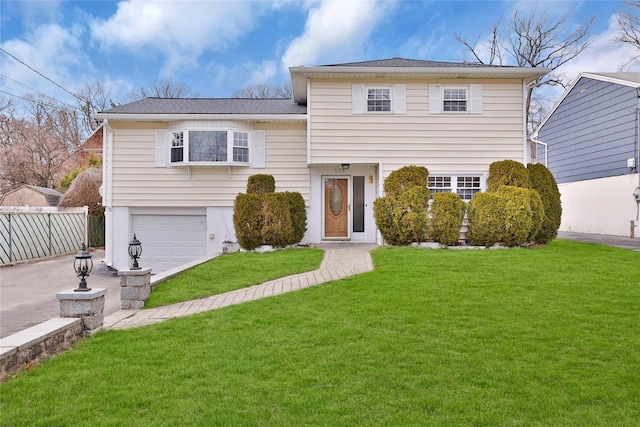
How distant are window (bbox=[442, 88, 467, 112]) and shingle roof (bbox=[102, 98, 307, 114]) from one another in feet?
13.3

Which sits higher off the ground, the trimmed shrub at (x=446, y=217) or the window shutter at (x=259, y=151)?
the window shutter at (x=259, y=151)

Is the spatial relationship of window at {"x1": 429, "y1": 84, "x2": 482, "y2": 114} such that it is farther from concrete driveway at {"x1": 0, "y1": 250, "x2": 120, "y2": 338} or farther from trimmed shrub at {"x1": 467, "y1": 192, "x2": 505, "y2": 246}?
concrete driveway at {"x1": 0, "y1": 250, "x2": 120, "y2": 338}

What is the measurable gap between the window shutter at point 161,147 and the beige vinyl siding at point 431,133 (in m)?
4.42

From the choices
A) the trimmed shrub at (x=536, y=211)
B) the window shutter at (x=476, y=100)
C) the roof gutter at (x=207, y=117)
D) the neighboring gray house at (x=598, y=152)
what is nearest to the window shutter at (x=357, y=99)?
the roof gutter at (x=207, y=117)

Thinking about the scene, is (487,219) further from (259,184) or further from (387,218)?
(259,184)

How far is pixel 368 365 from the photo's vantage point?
3.62 meters

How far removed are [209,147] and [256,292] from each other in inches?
267

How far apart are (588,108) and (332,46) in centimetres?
1266

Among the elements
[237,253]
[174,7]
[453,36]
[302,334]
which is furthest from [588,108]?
[302,334]

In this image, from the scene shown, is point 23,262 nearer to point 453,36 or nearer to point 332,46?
point 332,46

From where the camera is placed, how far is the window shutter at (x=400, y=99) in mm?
12039

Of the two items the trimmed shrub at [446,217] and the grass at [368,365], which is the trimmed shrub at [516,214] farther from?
the grass at [368,365]

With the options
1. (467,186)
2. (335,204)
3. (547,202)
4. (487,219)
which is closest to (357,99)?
(335,204)

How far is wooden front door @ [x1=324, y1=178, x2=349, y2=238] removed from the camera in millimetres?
12914
